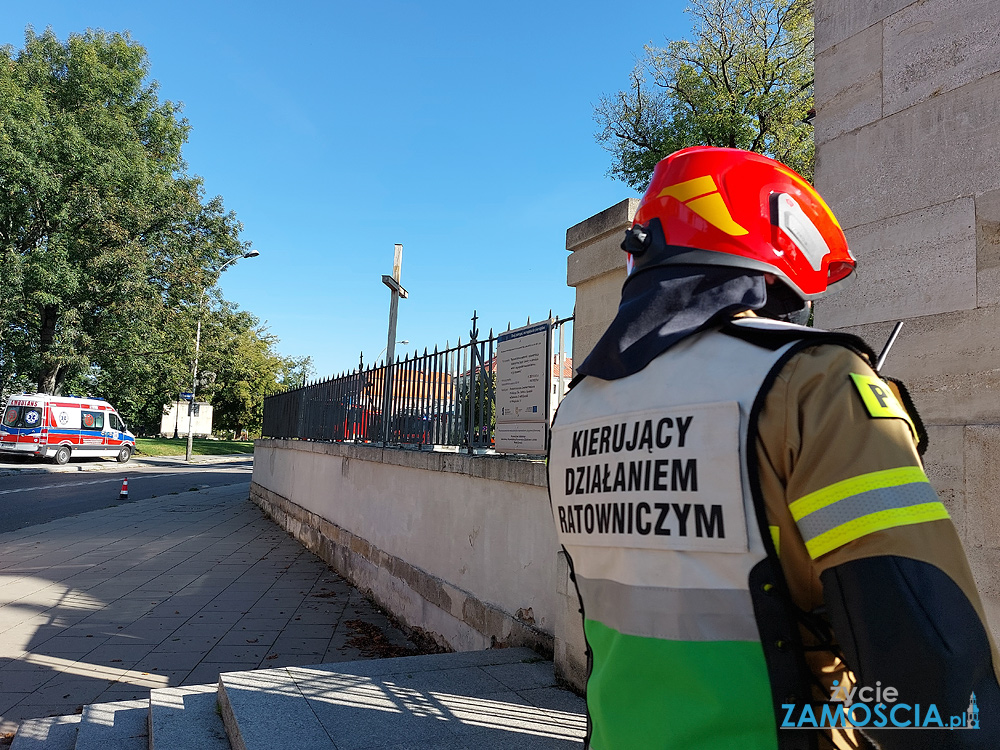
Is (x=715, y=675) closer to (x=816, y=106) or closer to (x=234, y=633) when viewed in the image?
(x=816, y=106)

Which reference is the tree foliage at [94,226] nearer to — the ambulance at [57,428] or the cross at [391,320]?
the ambulance at [57,428]

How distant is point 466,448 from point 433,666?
2.31 metres

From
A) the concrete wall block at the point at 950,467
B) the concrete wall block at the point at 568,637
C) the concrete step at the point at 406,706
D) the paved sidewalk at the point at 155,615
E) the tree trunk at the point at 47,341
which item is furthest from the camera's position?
the tree trunk at the point at 47,341

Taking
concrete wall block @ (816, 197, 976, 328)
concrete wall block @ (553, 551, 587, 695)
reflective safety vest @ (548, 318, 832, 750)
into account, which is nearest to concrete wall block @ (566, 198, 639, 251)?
concrete wall block @ (816, 197, 976, 328)

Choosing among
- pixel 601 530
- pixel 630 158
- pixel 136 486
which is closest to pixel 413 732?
pixel 601 530

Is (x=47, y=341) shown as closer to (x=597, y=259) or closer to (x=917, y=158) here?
(x=597, y=259)

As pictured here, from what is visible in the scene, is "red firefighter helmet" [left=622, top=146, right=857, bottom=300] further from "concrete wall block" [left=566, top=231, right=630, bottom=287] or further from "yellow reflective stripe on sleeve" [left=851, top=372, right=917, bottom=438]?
"concrete wall block" [left=566, top=231, right=630, bottom=287]

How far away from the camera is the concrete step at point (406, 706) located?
3.11 metres

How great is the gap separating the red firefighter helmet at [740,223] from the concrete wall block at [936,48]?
1.67 metres

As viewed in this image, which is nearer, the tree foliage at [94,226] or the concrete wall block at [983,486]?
the concrete wall block at [983,486]

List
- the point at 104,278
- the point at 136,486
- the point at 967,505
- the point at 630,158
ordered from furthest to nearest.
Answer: the point at 104,278
the point at 630,158
the point at 136,486
the point at 967,505

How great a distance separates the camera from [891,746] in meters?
0.93

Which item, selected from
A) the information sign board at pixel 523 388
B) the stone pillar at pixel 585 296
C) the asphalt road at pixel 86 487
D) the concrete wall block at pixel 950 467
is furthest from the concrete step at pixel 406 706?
the asphalt road at pixel 86 487

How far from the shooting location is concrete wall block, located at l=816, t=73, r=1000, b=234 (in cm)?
245
